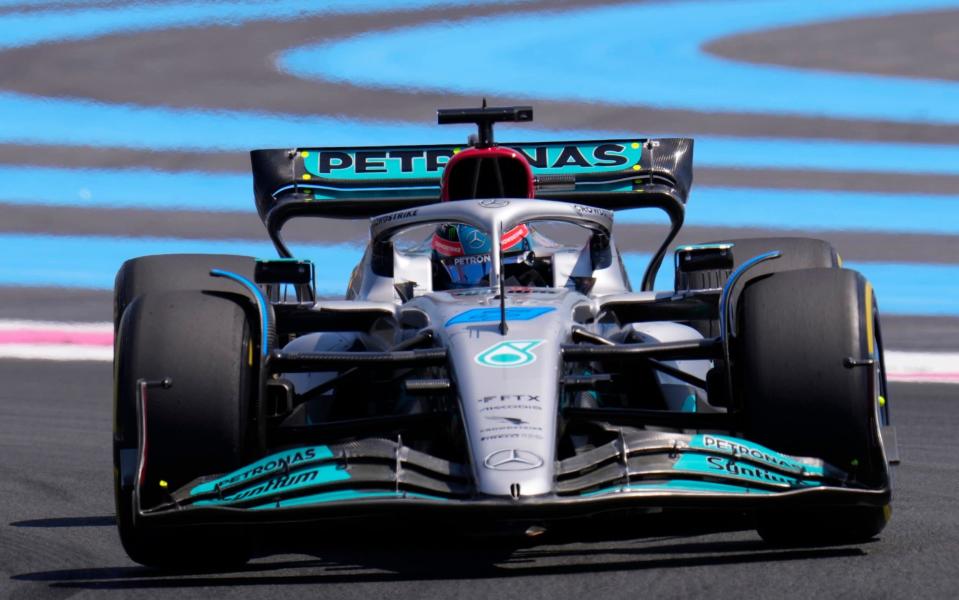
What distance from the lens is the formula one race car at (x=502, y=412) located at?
17.2 ft

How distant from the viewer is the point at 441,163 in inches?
360

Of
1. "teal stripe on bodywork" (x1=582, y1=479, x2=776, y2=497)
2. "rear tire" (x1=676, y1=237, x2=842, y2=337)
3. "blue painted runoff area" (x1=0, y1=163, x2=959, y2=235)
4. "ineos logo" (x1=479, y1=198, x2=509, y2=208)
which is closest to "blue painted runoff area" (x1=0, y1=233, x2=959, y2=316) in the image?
"blue painted runoff area" (x1=0, y1=163, x2=959, y2=235)

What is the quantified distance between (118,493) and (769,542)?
2.30 meters

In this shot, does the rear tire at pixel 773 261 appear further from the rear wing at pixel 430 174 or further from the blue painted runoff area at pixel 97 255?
the blue painted runoff area at pixel 97 255

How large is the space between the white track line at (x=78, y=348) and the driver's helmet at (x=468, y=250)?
484 centimetres

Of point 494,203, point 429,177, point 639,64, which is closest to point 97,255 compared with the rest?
point 639,64

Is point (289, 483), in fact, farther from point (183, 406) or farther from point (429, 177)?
point (429, 177)

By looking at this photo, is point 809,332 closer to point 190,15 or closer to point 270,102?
point 270,102

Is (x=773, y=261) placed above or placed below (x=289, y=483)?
above

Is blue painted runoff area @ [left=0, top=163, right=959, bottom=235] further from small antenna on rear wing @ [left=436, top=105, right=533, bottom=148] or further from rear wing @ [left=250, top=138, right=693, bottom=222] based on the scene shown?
small antenna on rear wing @ [left=436, top=105, right=533, bottom=148]

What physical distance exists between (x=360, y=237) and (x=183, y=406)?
1009 centimetres

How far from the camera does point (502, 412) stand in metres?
5.42

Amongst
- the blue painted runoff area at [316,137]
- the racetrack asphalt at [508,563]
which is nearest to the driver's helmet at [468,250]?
the racetrack asphalt at [508,563]

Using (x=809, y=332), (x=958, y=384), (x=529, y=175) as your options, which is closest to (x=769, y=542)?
(x=809, y=332)
